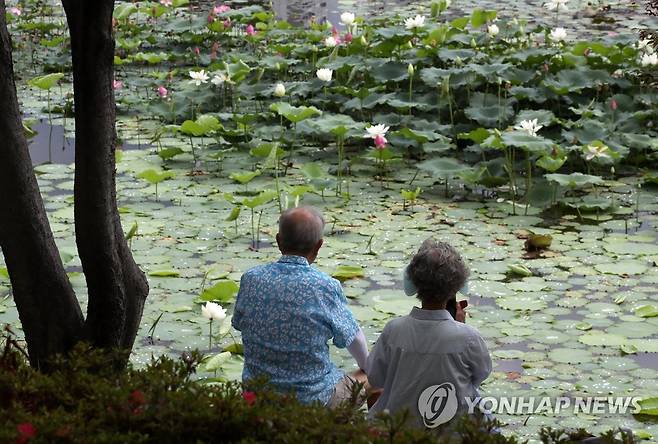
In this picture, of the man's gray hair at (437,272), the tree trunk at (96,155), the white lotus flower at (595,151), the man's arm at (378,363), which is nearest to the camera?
the man's gray hair at (437,272)

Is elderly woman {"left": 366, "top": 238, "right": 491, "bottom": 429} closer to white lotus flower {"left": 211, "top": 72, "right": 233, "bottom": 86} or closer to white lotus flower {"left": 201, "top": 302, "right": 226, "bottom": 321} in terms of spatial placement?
white lotus flower {"left": 201, "top": 302, "right": 226, "bottom": 321}

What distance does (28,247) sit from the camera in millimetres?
3551

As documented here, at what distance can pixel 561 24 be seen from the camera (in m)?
11.9

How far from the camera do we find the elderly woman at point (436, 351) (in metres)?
3.09

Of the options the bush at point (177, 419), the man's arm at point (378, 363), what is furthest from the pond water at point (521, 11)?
the bush at point (177, 419)

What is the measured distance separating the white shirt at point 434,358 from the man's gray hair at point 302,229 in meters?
0.41

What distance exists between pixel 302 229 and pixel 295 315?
24 centimetres

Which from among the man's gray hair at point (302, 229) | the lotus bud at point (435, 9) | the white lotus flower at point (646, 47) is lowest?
the man's gray hair at point (302, 229)

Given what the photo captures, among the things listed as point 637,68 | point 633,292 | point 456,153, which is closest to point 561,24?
point 637,68

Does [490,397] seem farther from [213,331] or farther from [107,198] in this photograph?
[107,198]

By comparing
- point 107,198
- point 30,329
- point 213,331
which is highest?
point 107,198

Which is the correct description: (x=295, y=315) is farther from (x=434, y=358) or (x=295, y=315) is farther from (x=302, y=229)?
(x=434, y=358)

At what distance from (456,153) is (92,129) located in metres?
4.19

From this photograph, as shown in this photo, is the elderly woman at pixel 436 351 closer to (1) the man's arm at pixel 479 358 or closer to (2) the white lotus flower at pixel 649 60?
(1) the man's arm at pixel 479 358
